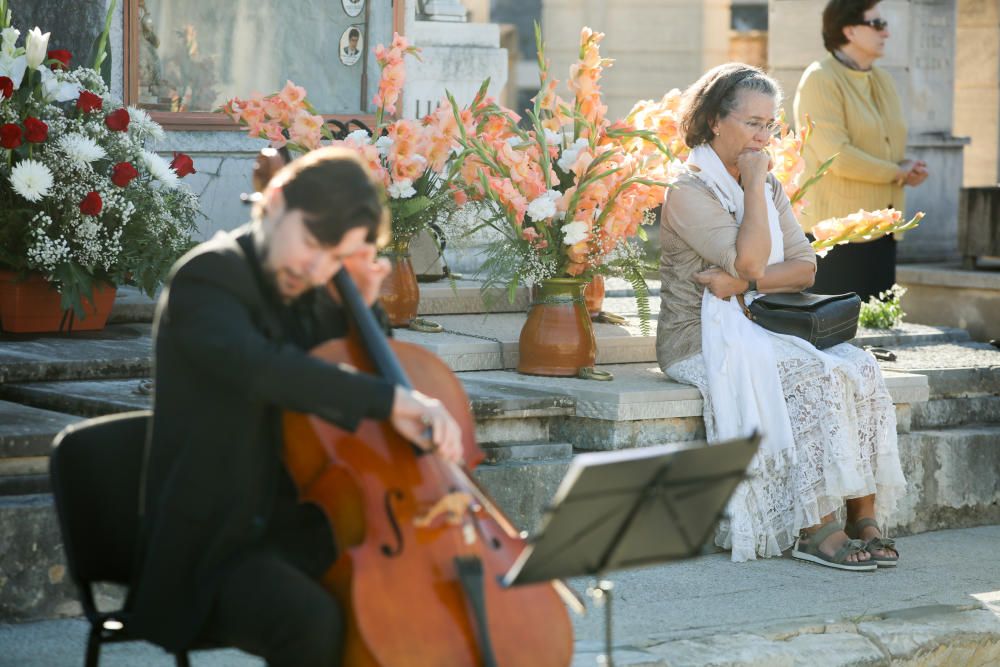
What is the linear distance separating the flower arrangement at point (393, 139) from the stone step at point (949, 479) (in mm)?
1936

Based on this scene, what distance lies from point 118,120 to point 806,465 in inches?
104

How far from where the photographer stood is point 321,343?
10.4ft

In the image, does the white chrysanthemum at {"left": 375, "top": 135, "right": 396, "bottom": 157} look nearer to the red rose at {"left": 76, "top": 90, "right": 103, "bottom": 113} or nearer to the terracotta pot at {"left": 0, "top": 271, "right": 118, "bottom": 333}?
the red rose at {"left": 76, "top": 90, "right": 103, "bottom": 113}

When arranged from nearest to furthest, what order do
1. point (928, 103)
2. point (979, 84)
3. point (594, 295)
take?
point (594, 295), point (928, 103), point (979, 84)

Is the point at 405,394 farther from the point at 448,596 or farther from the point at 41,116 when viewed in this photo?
the point at 41,116

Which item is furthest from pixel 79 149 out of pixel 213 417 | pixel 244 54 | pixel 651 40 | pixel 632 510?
pixel 651 40

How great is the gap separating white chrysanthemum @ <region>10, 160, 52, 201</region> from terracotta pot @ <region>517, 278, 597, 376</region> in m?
1.69

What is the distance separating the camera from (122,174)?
5.77m

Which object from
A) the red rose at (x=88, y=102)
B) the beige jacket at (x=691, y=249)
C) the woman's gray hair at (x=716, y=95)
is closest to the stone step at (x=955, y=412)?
the beige jacket at (x=691, y=249)

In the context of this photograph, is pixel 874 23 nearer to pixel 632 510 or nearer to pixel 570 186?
pixel 570 186

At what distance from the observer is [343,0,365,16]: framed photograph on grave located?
783cm

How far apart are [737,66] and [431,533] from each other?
9.62ft

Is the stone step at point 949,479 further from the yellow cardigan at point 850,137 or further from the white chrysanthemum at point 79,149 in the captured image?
the white chrysanthemum at point 79,149

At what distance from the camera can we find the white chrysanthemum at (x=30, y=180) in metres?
5.57
